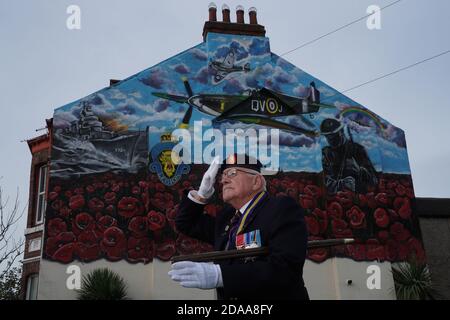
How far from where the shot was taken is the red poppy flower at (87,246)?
11.5 metres

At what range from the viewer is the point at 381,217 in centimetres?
1350

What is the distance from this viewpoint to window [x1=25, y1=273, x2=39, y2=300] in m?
13.3

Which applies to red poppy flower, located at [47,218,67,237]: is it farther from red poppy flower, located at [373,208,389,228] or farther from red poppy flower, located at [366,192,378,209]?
red poppy flower, located at [373,208,389,228]

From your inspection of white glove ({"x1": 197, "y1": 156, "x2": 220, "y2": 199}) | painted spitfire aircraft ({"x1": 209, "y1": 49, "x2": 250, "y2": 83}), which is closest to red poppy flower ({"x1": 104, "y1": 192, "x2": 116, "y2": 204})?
painted spitfire aircraft ({"x1": 209, "y1": 49, "x2": 250, "y2": 83})

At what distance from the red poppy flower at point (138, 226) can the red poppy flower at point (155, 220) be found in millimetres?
163

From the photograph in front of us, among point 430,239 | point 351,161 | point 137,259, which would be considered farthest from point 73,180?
point 430,239

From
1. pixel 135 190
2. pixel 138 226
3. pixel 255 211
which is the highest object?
pixel 135 190

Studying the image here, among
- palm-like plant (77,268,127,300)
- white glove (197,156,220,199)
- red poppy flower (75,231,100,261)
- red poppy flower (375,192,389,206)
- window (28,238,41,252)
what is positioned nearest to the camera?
white glove (197,156,220,199)

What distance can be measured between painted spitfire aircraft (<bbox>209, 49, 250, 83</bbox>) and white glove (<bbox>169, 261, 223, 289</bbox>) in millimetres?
10412

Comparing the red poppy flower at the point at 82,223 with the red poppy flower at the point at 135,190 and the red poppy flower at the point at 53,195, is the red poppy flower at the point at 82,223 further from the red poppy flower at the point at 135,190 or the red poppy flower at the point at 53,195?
the red poppy flower at the point at 135,190

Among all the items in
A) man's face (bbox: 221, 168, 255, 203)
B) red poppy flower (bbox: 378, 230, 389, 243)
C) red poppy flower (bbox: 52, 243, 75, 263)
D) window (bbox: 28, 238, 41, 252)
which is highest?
window (bbox: 28, 238, 41, 252)

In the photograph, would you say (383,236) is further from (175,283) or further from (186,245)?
(175,283)

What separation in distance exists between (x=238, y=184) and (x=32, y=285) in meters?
10.9

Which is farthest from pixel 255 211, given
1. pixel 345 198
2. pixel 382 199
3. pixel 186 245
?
pixel 382 199
